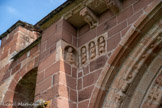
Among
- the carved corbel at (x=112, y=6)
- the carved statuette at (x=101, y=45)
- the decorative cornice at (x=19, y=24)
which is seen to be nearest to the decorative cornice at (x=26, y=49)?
the decorative cornice at (x=19, y=24)

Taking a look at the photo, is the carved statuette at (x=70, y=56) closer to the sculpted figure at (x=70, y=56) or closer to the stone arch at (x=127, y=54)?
the sculpted figure at (x=70, y=56)

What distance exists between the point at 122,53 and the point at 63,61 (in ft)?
3.25

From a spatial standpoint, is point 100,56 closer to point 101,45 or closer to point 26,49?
point 101,45

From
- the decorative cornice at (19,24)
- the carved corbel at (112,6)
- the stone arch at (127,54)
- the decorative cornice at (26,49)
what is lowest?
the stone arch at (127,54)

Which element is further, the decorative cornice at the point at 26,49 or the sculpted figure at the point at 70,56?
the decorative cornice at the point at 26,49

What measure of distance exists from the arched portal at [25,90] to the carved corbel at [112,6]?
2089 millimetres

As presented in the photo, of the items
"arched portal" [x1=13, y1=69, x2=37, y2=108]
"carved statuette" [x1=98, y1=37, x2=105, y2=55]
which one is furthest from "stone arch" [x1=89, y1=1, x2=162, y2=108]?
"arched portal" [x1=13, y1=69, x2=37, y2=108]

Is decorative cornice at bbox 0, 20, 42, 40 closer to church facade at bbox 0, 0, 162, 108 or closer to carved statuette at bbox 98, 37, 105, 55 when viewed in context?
church facade at bbox 0, 0, 162, 108

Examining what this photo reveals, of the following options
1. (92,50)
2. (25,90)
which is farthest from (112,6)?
(25,90)

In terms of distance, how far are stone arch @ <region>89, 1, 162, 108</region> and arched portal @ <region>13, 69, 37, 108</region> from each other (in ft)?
6.87

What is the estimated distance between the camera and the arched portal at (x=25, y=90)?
566 cm

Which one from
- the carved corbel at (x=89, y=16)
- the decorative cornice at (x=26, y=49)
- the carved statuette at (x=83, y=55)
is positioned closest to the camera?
the carved statuette at (x=83, y=55)

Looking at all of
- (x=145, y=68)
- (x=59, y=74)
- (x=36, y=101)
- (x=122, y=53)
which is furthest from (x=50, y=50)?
(x=145, y=68)

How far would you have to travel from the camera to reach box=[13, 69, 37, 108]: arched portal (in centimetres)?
566
